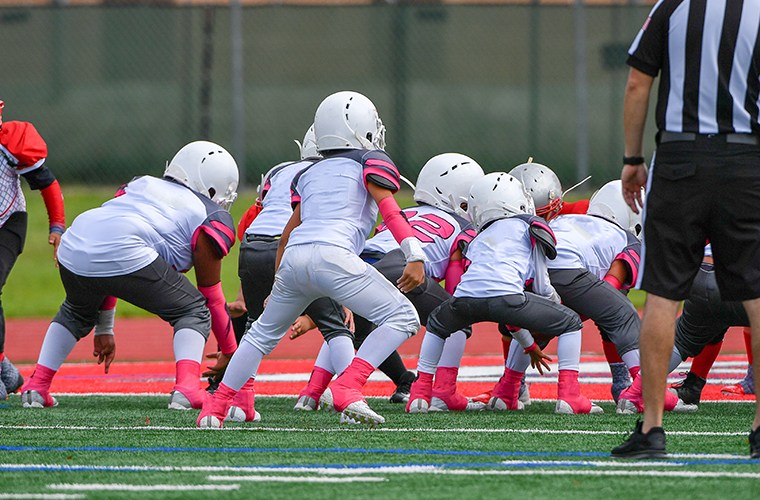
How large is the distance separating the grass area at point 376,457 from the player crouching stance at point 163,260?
563mm

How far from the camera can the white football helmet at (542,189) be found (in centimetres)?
795

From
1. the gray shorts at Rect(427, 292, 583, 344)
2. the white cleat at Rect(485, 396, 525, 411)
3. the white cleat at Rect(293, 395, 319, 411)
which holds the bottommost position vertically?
the white cleat at Rect(293, 395, 319, 411)

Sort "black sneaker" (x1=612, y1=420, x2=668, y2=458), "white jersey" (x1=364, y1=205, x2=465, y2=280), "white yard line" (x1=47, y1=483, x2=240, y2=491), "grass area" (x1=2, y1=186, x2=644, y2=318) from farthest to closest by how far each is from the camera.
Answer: "grass area" (x1=2, y1=186, x2=644, y2=318) < "white jersey" (x1=364, y1=205, x2=465, y2=280) < "black sneaker" (x1=612, y1=420, x2=668, y2=458) < "white yard line" (x1=47, y1=483, x2=240, y2=491)

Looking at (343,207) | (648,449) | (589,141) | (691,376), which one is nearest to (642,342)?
(648,449)

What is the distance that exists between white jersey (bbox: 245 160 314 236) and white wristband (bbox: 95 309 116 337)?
0.94 metres

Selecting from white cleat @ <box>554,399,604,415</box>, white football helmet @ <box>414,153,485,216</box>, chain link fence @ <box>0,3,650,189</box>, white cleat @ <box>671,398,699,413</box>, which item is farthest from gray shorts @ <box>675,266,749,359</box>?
chain link fence @ <box>0,3,650,189</box>

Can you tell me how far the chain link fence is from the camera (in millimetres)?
16781

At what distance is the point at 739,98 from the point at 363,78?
484 inches

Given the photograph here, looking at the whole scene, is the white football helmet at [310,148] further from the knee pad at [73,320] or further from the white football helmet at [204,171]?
the knee pad at [73,320]

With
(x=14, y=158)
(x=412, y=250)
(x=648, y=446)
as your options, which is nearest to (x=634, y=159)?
(x=648, y=446)

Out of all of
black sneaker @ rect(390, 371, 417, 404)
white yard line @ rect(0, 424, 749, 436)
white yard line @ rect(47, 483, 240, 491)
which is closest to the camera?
white yard line @ rect(47, 483, 240, 491)

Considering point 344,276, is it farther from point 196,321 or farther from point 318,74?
point 318,74

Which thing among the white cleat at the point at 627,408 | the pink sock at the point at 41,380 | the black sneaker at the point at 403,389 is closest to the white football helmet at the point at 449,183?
the black sneaker at the point at 403,389

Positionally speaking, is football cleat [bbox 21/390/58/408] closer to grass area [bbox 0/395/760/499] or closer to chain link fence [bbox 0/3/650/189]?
grass area [bbox 0/395/760/499]
